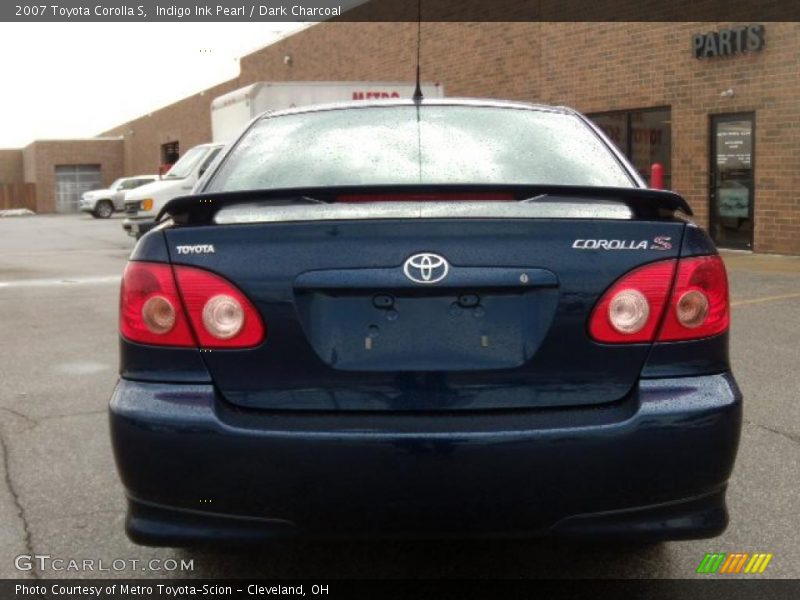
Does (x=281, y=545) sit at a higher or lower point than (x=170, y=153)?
lower

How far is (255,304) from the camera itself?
2.83 m

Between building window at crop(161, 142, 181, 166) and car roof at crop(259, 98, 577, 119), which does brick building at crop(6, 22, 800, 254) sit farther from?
building window at crop(161, 142, 181, 166)

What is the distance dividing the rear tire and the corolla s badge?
148ft

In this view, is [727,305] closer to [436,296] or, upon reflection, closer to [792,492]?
[436,296]

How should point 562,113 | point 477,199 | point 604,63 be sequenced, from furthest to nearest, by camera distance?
point 604,63 → point 562,113 → point 477,199

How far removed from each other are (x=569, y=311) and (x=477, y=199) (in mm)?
439

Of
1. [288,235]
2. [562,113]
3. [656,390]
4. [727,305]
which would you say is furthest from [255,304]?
[562,113]

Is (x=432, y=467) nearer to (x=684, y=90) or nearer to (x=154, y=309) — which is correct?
(x=154, y=309)

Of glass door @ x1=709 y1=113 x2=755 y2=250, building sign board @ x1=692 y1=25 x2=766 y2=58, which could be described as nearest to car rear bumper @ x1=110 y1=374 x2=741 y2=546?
building sign board @ x1=692 y1=25 x2=766 y2=58

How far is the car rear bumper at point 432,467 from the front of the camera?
8.88 ft

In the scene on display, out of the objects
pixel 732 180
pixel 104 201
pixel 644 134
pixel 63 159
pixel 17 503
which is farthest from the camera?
pixel 63 159

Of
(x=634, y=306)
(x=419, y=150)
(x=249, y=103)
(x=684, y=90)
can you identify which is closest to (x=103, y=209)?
(x=249, y=103)

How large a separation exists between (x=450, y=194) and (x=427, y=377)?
1.83 feet

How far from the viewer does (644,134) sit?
745 inches
